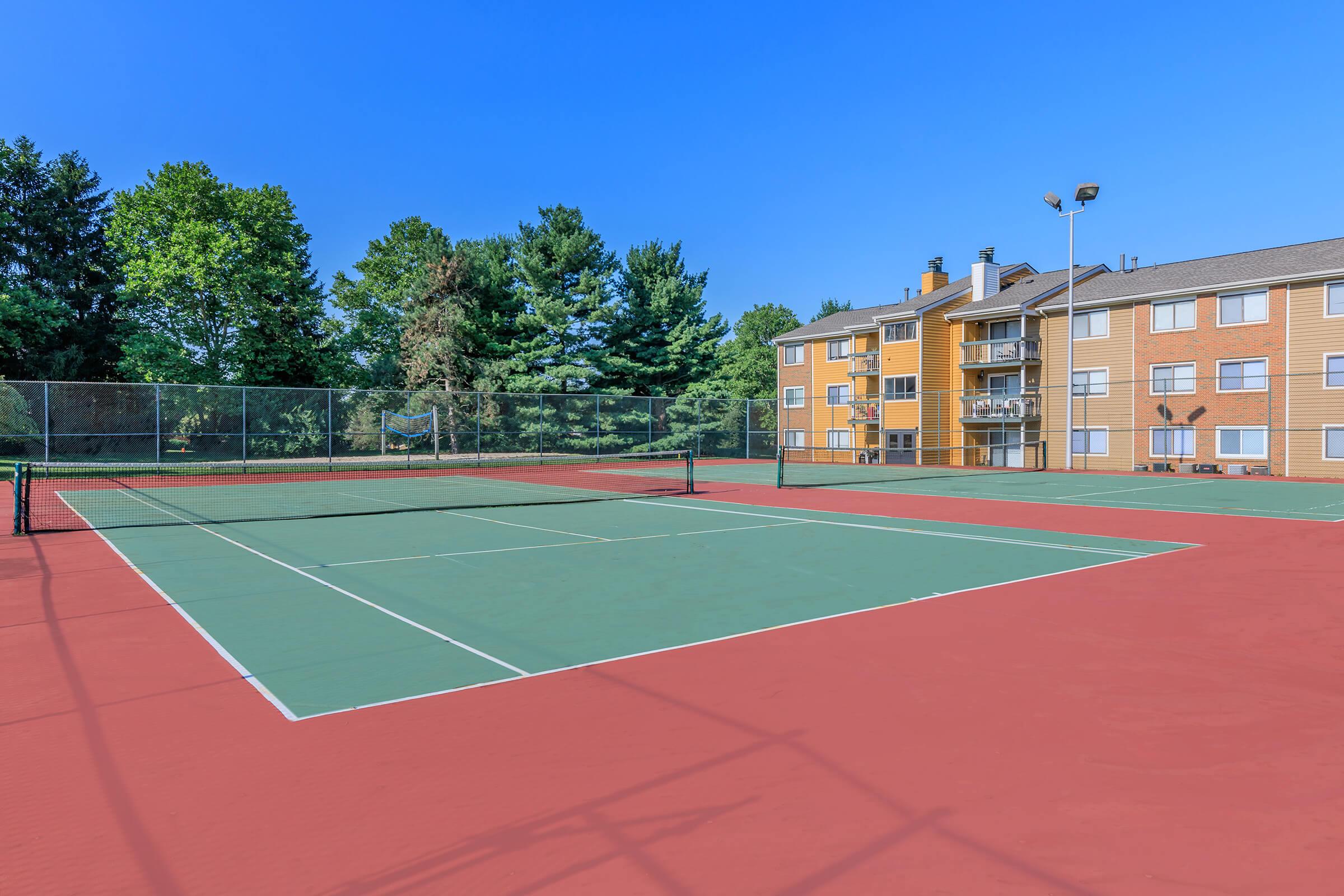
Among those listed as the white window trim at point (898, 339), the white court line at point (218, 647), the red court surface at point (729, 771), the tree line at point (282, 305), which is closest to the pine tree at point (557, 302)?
the tree line at point (282, 305)

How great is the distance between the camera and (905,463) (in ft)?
127

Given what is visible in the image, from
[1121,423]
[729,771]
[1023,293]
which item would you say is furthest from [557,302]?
[729,771]

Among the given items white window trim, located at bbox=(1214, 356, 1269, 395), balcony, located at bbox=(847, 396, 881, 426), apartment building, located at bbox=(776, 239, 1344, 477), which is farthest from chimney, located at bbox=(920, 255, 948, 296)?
white window trim, located at bbox=(1214, 356, 1269, 395)

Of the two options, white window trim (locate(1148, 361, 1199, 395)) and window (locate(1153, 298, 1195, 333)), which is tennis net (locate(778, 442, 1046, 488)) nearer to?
white window trim (locate(1148, 361, 1199, 395))

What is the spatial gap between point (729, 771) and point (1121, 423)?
3374 centimetres

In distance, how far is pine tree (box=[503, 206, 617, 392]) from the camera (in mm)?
43438

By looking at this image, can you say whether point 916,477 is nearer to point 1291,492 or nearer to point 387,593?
point 1291,492

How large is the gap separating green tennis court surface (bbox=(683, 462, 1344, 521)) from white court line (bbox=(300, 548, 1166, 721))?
9.44 meters

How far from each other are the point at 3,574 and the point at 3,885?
826 centimetres

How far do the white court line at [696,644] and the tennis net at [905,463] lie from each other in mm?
14939

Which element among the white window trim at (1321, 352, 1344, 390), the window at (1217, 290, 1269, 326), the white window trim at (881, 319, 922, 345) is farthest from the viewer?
the white window trim at (881, 319, 922, 345)

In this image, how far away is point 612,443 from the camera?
35.5 metres

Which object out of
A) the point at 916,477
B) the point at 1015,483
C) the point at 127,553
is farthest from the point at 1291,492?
Answer: the point at 127,553

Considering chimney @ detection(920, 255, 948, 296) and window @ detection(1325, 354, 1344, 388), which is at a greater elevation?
chimney @ detection(920, 255, 948, 296)
